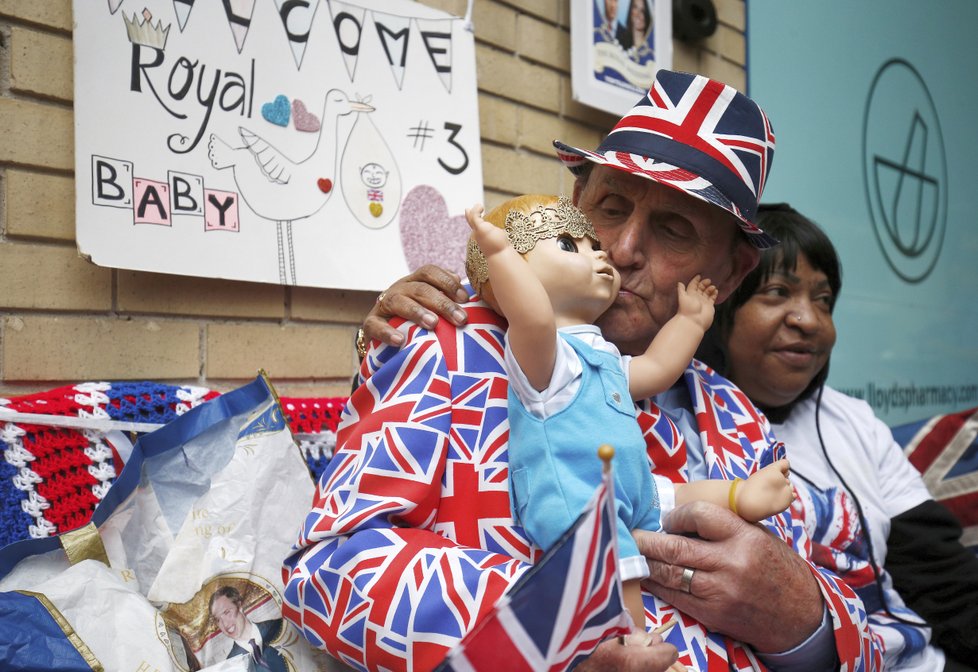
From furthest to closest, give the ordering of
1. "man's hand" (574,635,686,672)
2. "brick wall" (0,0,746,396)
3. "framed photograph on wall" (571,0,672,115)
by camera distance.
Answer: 1. "framed photograph on wall" (571,0,672,115)
2. "brick wall" (0,0,746,396)
3. "man's hand" (574,635,686,672)

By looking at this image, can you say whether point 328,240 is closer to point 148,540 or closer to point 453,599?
point 148,540

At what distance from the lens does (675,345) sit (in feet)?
4.72

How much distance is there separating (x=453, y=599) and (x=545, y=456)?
241 mm

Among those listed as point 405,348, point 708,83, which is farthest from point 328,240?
point 708,83

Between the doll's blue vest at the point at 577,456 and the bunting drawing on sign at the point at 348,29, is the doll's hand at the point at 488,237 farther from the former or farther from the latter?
the bunting drawing on sign at the point at 348,29

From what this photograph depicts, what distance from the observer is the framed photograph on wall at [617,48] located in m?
2.71

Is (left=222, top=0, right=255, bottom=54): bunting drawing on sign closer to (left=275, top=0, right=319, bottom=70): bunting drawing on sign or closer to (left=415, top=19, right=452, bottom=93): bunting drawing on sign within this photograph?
(left=275, top=0, right=319, bottom=70): bunting drawing on sign

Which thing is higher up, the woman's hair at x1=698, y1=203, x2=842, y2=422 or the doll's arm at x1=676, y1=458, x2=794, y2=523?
the woman's hair at x1=698, y1=203, x2=842, y2=422

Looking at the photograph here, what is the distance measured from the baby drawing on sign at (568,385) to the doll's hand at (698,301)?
0.09m

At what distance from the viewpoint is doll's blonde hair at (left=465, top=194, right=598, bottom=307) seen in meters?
1.29

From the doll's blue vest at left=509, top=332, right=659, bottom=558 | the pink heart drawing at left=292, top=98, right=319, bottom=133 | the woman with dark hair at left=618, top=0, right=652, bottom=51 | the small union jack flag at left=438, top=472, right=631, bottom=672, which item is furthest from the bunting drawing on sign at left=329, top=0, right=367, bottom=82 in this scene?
the small union jack flag at left=438, top=472, right=631, bottom=672

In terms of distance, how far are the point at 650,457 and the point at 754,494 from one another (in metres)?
0.22

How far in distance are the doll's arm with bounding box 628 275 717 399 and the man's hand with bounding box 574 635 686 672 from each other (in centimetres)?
44

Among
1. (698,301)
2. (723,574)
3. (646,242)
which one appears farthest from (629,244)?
(723,574)
